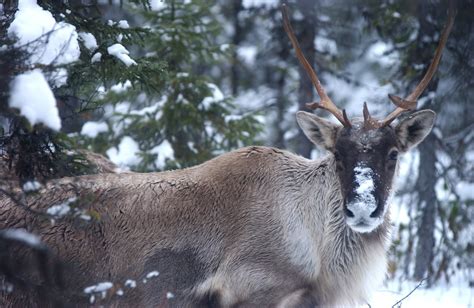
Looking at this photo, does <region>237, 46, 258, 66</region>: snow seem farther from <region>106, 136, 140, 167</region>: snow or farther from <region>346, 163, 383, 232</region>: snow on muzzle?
<region>346, 163, 383, 232</region>: snow on muzzle

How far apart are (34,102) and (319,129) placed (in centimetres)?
334

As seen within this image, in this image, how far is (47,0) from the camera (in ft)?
18.2

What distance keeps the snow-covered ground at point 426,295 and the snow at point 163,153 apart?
3730 mm

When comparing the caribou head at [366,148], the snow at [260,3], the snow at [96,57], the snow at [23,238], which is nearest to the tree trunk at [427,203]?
the snow at [260,3]

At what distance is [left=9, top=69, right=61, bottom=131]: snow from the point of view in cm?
365

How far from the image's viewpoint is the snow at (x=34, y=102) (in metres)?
3.65

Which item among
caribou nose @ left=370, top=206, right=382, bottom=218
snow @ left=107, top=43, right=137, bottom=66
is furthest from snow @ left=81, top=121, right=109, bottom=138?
caribou nose @ left=370, top=206, right=382, bottom=218

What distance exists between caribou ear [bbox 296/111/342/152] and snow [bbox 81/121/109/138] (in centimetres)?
524

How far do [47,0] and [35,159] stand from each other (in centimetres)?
143

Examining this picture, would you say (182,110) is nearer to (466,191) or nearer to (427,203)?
(427,203)

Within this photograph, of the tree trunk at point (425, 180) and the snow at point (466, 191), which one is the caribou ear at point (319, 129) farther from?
the snow at point (466, 191)

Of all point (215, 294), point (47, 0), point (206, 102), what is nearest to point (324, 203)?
point (215, 294)

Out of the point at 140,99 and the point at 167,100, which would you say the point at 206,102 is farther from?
the point at 140,99

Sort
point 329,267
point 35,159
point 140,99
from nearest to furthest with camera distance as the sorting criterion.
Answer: point 35,159 < point 329,267 < point 140,99
